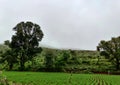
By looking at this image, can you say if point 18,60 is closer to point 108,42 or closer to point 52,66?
point 52,66

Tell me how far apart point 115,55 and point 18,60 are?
36015mm

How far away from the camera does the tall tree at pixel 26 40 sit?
4439 inches

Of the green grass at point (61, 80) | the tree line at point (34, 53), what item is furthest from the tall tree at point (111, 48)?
the green grass at point (61, 80)

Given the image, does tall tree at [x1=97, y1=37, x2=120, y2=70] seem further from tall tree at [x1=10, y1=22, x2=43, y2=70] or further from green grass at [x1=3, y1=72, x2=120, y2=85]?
green grass at [x1=3, y1=72, x2=120, y2=85]

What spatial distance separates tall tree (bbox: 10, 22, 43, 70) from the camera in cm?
11275

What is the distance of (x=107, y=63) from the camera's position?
408 ft

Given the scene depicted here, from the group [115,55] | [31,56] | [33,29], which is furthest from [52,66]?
[115,55]

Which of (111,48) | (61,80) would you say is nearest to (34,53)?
(111,48)

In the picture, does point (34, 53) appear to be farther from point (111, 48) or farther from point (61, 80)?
point (61, 80)

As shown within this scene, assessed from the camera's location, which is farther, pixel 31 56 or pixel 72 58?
pixel 72 58

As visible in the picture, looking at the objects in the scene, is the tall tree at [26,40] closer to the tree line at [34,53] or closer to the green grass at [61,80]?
the tree line at [34,53]

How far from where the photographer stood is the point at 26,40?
115 meters

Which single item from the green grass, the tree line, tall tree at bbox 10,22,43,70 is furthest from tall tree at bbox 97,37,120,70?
the green grass

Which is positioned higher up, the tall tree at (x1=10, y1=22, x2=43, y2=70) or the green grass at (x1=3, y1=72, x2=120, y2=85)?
the tall tree at (x1=10, y1=22, x2=43, y2=70)
